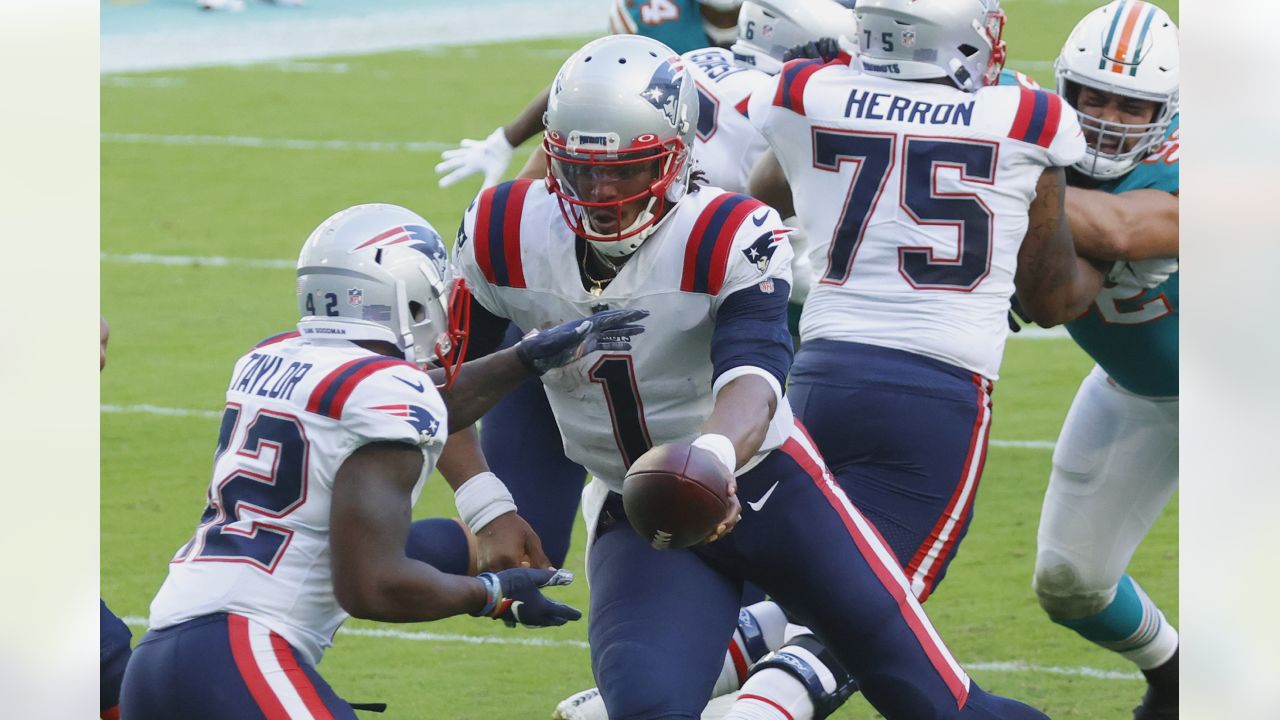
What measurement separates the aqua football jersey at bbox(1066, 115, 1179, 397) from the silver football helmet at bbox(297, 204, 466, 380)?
6.31 feet

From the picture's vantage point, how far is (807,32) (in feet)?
17.1

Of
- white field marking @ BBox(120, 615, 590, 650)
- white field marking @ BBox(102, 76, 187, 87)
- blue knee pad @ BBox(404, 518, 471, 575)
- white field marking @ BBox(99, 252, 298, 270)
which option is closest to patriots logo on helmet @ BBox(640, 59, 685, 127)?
blue knee pad @ BBox(404, 518, 471, 575)

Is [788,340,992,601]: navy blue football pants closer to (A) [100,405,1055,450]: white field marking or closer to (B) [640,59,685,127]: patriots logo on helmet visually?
(B) [640,59,685,127]: patriots logo on helmet

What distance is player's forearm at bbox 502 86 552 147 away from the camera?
19.9 feet

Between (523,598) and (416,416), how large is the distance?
0.44 meters

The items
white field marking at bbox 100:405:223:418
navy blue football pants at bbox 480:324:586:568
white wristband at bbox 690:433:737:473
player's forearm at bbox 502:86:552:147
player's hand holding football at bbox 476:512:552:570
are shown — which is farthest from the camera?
white field marking at bbox 100:405:223:418

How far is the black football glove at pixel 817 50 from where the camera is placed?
496 centimetres

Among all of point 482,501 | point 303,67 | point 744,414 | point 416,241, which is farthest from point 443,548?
point 303,67

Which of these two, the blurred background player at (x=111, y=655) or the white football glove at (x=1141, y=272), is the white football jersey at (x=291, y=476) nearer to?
the blurred background player at (x=111, y=655)

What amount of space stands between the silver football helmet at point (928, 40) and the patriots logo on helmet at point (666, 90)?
2.53 ft

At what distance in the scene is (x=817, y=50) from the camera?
196 inches

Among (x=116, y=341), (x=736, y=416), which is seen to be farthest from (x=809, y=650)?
(x=116, y=341)

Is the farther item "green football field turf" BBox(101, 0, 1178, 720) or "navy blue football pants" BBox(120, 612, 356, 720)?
"green football field turf" BBox(101, 0, 1178, 720)

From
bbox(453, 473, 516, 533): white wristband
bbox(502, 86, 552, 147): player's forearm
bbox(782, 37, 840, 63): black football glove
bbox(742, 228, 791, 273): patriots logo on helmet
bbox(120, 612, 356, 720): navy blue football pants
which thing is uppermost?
bbox(742, 228, 791, 273): patriots logo on helmet
